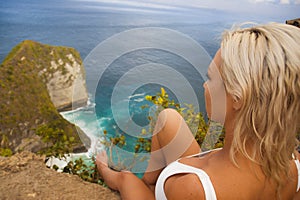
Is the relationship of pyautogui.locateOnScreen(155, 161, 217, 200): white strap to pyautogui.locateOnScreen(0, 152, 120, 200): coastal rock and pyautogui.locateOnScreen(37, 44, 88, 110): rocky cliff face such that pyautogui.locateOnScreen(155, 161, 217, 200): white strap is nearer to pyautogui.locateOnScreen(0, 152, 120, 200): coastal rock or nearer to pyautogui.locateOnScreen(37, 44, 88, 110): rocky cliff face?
pyautogui.locateOnScreen(0, 152, 120, 200): coastal rock

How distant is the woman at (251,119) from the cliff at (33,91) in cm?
1098

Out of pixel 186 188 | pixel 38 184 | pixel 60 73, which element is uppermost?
pixel 186 188

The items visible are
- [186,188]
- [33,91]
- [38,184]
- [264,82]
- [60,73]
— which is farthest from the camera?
[60,73]

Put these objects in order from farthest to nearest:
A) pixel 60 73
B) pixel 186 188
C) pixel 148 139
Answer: pixel 60 73 → pixel 148 139 → pixel 186 188

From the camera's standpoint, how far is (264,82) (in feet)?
2.96

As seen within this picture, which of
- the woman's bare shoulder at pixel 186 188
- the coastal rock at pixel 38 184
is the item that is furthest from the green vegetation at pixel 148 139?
the woman's bare shoulder at pixel 186 188

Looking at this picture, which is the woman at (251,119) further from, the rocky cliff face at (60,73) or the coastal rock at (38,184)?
the rocky cliff face at (60,73)

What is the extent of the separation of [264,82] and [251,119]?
0.14 m

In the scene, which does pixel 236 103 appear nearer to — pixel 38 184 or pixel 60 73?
pixel 38 184

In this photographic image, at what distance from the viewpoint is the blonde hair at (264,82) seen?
0.90 metres

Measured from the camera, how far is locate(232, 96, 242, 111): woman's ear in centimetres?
96

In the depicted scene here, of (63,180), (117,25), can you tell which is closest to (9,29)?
(117,25)

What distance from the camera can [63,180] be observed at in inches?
70.1

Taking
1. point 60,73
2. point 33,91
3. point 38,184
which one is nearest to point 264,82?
point 38,184
